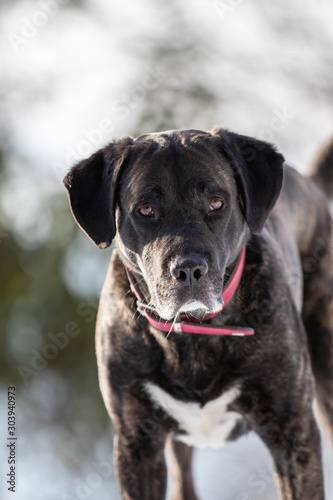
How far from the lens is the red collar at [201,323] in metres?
2.90

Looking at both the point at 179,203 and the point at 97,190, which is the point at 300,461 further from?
the point at 97,190

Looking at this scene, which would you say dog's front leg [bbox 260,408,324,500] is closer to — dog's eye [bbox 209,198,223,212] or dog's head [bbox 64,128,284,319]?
dog's head [bbox 64,128,284,319]

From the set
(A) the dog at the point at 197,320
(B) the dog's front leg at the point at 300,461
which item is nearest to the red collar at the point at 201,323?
(A) the dog at the point at 197,320

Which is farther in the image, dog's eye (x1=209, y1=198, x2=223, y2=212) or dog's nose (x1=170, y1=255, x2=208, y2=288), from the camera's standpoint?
dog's eye (x1=209, y1=198, x2=223, y2=212)

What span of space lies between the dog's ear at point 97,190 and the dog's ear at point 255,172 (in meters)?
0.47

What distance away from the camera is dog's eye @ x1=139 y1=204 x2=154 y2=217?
8.96ft

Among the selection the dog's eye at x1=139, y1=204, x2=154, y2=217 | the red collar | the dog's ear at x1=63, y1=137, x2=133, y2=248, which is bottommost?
the red collar

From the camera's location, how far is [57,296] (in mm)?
11648

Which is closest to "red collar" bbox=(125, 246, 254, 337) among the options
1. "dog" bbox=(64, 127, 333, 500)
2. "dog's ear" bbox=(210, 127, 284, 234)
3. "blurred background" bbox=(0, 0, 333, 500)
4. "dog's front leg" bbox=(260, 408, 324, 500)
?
"dog" bbox=(64, 127, 333, 500)

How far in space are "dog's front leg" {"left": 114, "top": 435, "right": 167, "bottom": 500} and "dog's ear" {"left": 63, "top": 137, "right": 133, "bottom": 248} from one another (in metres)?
0.95

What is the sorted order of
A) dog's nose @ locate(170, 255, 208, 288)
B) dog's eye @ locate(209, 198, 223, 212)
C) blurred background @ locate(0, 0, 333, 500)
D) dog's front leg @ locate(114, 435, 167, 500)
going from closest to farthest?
1. dog's nose @ locate(170, 255, 208, 288)
2. dog's eye @ locate(209, 198, 223, 212)
3. dog's front leg @ locate(114, 435, 167, 500)
4. blurred background @ locate(0, 0, 333, 500)

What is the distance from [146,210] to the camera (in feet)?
9.00

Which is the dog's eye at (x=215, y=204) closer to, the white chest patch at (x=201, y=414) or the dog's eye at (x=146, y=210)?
the dog's eye at (x=146, y=210)

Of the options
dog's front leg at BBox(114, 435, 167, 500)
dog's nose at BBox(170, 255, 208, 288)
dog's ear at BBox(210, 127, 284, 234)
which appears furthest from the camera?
dog's front leg at BBox(114, 435, 167, 500)
